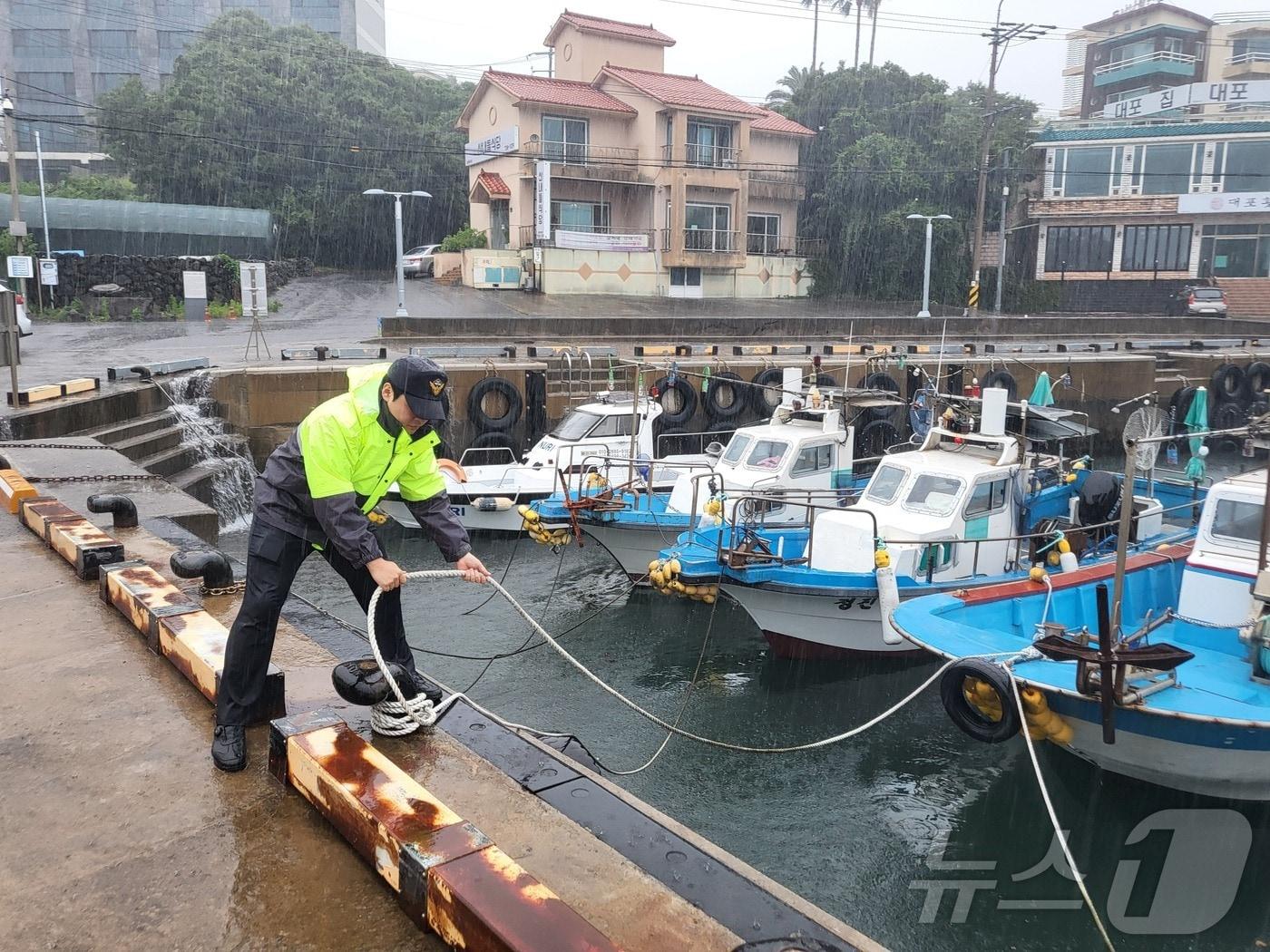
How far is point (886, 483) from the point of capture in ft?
35.8

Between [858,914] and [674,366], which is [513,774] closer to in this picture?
[858,914]

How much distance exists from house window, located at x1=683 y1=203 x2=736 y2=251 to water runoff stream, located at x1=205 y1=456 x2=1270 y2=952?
26.7 meters

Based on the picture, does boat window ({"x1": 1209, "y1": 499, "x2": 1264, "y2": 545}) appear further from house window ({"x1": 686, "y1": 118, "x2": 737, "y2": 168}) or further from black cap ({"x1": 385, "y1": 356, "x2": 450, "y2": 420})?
house window ({"x1": 686, "y1": 118, "x2": 737, "y2": 168})

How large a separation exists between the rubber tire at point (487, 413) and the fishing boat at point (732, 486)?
16.9 ft

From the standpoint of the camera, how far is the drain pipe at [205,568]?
5656mm

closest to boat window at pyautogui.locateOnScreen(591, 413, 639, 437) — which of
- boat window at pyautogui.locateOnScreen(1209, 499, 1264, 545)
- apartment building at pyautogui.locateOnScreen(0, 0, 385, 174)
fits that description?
boat window at pyautogui.locateOnScreen(1209, 499, 1264, 545)

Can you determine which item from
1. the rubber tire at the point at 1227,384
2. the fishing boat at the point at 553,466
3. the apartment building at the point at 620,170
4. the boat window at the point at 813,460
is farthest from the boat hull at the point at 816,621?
the apartment building at the point at 620,170

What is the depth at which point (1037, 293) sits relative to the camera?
4175 centimetres

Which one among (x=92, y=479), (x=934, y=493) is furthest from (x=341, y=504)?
(x=934, y=493)

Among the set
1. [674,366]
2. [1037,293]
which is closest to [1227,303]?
[1037,293]

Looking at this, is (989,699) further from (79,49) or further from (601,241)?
(79,49)

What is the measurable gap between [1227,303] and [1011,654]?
4045 cm

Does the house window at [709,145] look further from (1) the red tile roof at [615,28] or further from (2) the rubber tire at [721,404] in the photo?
(2) the rubber tire at [721,404]

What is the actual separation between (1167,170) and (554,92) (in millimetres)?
25250
